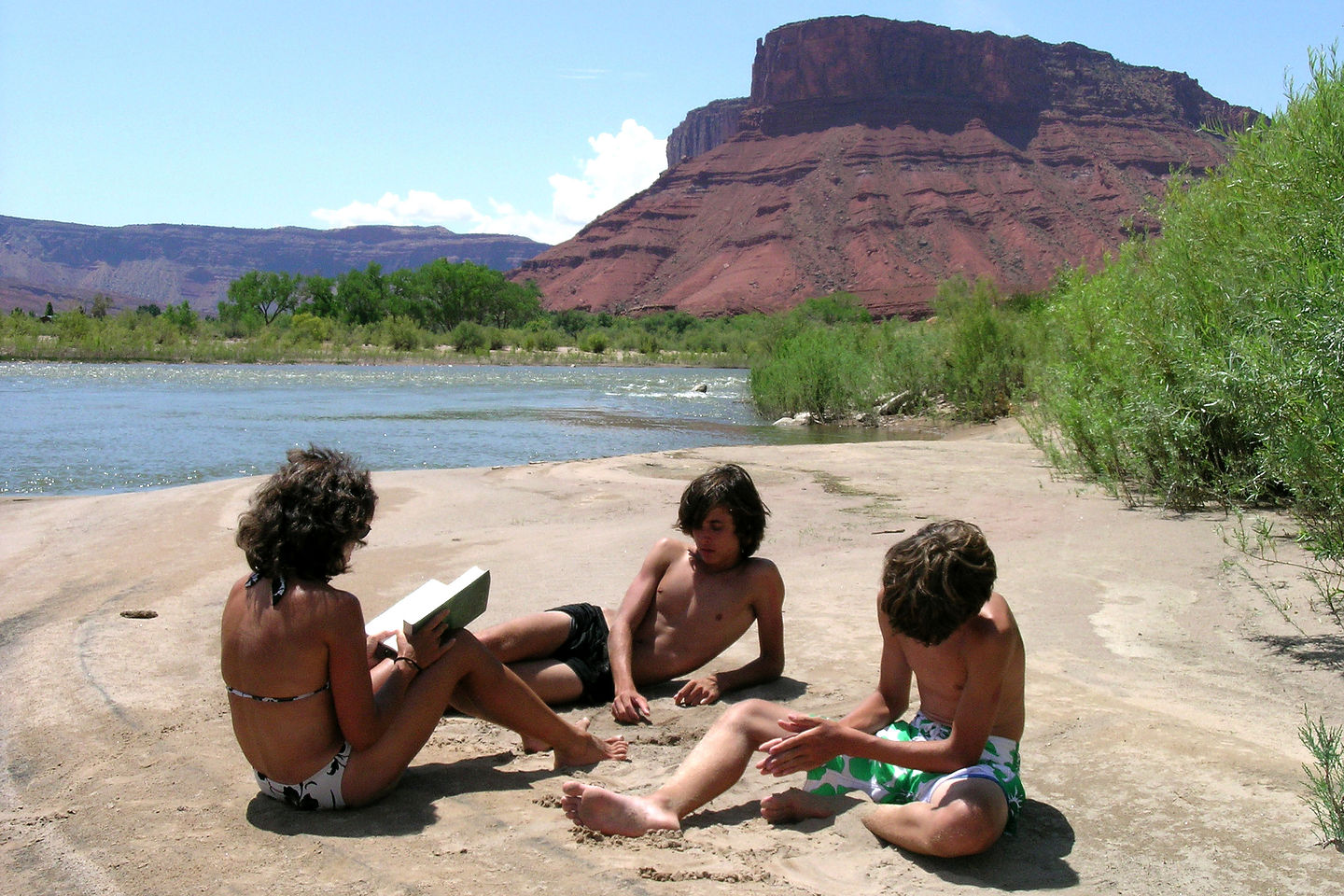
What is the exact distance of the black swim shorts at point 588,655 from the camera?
426cm

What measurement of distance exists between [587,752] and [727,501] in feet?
3.58

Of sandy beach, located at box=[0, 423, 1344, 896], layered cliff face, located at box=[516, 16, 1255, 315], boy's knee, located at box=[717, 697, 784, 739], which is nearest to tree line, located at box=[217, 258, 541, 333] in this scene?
layered cliff face, located at box=[516, 16, 1255, 315]

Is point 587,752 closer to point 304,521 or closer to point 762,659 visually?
point 762,659

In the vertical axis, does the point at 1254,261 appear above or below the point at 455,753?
above

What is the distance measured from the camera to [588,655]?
14.1ft

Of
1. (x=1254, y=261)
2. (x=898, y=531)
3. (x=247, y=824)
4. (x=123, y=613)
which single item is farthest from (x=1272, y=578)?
(x=123, y=613)

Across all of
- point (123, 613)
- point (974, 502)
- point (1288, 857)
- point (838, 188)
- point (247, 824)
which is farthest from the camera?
point (838, 188)

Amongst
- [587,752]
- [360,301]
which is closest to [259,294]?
[360,301]

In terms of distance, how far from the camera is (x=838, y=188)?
132 metres

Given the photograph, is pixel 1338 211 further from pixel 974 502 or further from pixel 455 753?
pixel 455 753

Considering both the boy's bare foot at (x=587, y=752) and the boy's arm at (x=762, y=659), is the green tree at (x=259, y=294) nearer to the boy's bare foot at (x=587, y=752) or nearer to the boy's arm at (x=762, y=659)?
the boy's arm at (x=762, y=659)

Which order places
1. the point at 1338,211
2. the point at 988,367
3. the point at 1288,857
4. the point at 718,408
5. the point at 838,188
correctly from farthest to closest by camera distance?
the point at 838,188, the point at 718,408, the point at 988,367, the point at 1338,211, the point at 1288,857

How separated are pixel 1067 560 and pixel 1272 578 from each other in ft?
4.02

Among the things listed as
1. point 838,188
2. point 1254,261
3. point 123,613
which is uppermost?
point 838,188
